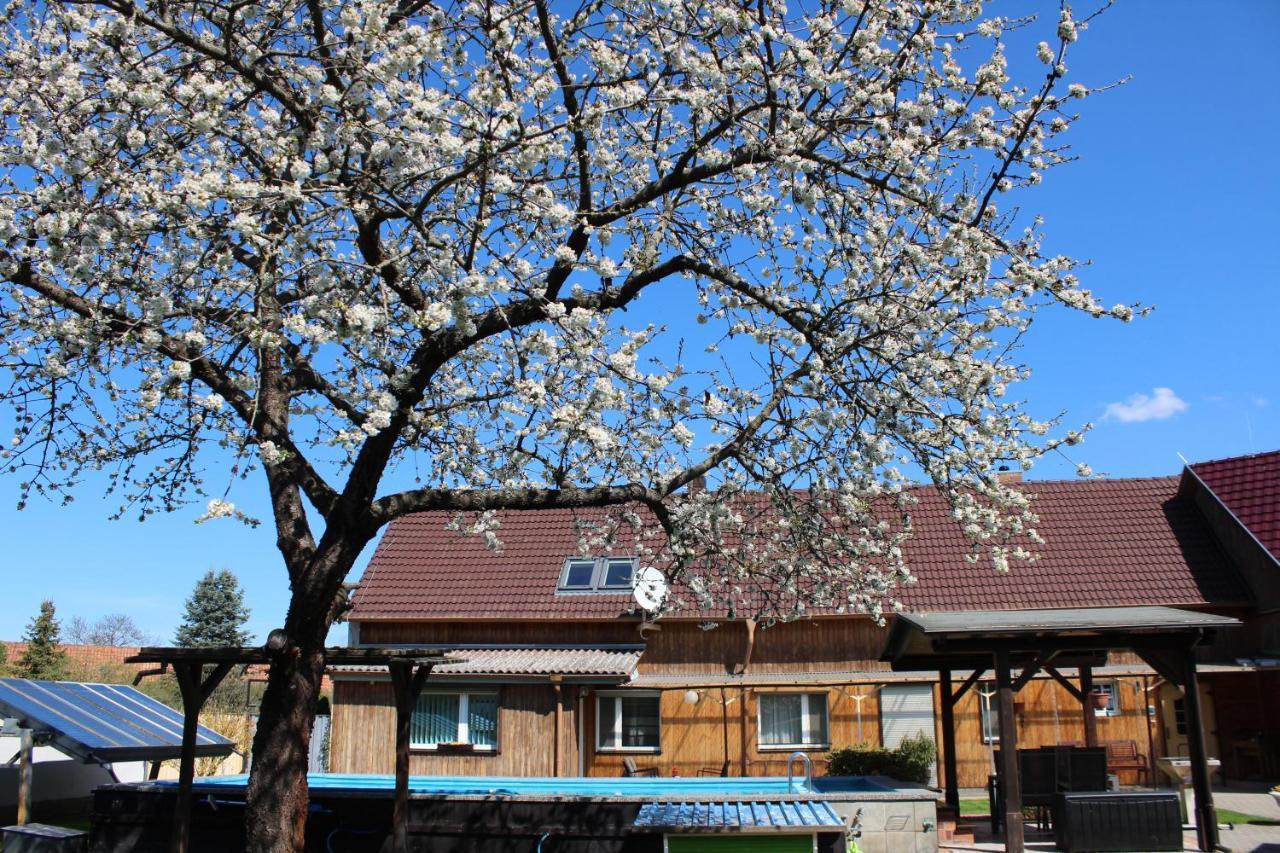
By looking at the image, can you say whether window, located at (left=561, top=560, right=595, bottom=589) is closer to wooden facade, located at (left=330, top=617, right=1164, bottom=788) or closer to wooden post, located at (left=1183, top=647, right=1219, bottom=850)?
wooden facade, located at (left=330, top=617, right=1164, bottom=788)

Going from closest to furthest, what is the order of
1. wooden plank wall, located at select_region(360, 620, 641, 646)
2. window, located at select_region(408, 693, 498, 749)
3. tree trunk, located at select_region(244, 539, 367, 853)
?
tree trunk, located at select_region(244, 539, 367, 853), window, located at select_region(408, 693, 498, 749), wooden plank wall, located at select_region(360, 620, 641, 646)

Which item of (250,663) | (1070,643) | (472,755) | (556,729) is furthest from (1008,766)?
(472,755)

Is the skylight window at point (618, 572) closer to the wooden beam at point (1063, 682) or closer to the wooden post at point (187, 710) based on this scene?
the wooden beam at point (1063, 682)

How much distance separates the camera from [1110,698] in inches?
813

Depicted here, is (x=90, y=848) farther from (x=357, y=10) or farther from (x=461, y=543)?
(x=461, y=543)

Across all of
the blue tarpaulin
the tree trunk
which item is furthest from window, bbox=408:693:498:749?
the tree trunk

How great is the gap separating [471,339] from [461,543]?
16.4 meters

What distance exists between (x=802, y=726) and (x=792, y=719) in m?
0.23

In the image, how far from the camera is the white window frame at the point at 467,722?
19.8 meters

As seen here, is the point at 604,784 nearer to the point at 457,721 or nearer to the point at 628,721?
the point at 457,721

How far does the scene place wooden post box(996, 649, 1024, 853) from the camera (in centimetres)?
1130

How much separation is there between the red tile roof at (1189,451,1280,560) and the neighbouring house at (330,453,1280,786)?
5cm

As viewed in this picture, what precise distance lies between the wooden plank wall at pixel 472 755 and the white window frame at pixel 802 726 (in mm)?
3570

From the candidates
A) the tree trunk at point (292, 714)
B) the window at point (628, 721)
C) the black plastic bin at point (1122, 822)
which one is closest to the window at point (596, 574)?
the window at point (628, 721)
